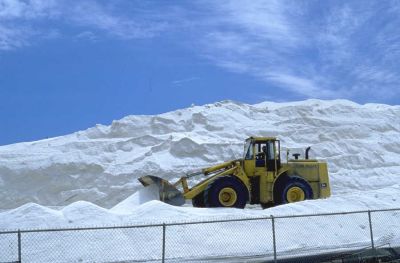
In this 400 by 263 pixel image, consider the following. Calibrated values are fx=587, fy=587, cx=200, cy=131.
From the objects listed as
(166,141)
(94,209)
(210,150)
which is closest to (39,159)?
(166,141)

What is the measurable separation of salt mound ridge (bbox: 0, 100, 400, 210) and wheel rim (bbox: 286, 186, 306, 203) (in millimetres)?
8978

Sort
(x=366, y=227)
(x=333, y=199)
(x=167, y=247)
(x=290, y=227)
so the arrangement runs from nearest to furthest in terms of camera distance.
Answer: (x=167, y=247)
(x=290, y=227)
(x=366, y=227)
(x=333, y=199)

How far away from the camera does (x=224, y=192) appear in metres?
16.8

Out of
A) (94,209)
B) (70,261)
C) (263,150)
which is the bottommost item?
(70,261)

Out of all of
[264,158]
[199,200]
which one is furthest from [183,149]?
[264,158]

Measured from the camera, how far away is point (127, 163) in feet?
90.6

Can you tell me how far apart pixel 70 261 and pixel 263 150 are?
8.12 m

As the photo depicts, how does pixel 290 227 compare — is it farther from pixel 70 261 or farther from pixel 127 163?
pixel 127 163

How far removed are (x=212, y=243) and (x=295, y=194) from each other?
5.72 metres

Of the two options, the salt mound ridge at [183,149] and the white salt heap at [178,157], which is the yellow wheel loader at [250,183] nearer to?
the white salt heap at [178,157]

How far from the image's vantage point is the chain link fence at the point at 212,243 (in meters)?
11.5

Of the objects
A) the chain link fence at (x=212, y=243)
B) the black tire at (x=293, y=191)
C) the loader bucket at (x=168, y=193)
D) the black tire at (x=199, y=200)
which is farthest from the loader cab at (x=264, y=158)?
the chain link fence at (x=212, y=243)

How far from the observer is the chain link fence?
11.5 metres

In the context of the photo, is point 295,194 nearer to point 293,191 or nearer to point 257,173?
point 293,191
